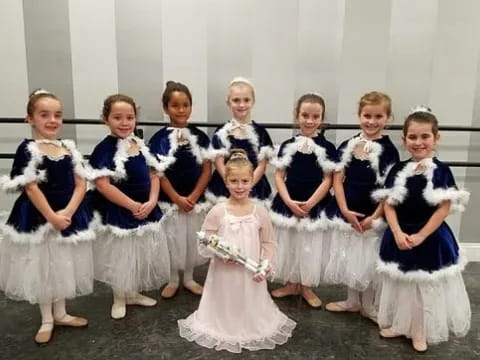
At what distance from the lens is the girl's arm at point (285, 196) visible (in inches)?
94.0

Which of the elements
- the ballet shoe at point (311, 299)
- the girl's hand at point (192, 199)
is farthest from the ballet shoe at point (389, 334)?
the girl's hand at point (192, 199)

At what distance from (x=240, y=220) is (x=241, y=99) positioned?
70 cm

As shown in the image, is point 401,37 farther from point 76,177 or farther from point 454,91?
point 76,177

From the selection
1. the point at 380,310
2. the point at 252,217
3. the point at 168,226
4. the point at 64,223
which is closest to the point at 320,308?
the point at 380,310

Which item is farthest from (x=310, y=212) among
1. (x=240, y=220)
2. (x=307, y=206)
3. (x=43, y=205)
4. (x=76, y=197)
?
(x=43, y=205)

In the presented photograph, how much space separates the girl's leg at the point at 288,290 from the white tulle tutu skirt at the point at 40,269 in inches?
42.1

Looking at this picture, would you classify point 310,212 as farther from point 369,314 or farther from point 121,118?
point 121,118

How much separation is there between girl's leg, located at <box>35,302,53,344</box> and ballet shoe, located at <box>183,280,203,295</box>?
2.46ft

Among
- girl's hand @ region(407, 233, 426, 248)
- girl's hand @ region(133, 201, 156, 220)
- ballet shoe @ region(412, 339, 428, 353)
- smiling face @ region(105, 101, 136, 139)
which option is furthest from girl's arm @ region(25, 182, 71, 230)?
ballet shoe @ region(412, 339, 428, 353)

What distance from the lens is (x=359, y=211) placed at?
7.63 feet

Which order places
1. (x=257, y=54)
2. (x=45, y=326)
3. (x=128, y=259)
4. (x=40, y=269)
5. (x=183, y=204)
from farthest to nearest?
(x=257, y=54)
(x=183, y=204)
(x=128, y=259)
(x=45, y=326)
(x=40, y=269)

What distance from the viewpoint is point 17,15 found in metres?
3.05

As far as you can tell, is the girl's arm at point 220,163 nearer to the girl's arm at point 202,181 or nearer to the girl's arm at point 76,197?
the girl's arm at point 202,181

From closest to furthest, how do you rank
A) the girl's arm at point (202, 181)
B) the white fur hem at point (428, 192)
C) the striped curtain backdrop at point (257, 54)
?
the white fur hem at point (428, 192) → the girl's arm at point (202, 181) → the striped curtain backdrop at point (257, 54)
